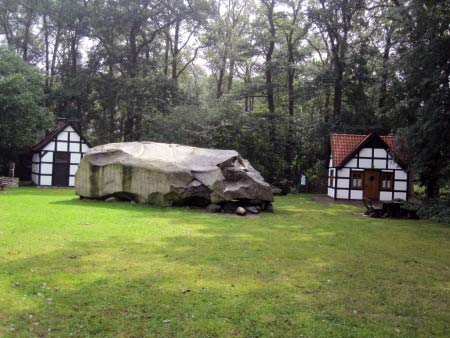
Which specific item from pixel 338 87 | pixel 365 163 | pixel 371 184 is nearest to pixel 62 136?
pixel 338 87

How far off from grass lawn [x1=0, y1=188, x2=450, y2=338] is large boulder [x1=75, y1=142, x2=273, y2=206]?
450 centimetres

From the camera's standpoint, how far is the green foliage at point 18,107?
102 feet

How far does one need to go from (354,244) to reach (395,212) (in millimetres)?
8496

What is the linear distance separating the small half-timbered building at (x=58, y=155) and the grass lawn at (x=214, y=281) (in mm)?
19613

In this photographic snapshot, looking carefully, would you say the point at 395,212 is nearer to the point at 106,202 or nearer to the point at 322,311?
the point at 106,202

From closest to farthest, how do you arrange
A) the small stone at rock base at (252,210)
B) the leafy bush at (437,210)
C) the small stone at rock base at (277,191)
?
the small stone at rock base at (252,210), the leafy bush at (437,210), the small stone at rock base at (277,191)

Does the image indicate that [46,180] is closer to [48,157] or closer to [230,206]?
[48,157]

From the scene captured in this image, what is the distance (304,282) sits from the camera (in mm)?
7535

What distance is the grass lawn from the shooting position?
5445mm

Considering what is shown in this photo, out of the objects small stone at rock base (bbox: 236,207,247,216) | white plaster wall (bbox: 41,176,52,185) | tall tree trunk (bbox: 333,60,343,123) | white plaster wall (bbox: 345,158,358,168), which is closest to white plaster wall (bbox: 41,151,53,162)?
white plaster wall (bbox: 41,176,52,185)

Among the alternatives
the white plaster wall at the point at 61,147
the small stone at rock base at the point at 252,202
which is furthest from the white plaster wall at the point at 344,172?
the white plaster wall at the point at 61,147

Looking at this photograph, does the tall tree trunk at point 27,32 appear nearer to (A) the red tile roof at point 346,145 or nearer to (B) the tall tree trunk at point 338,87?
(B) the tall tree trunk at point 338,87

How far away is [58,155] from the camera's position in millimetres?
32781

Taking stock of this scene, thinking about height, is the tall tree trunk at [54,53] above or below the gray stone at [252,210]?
above
